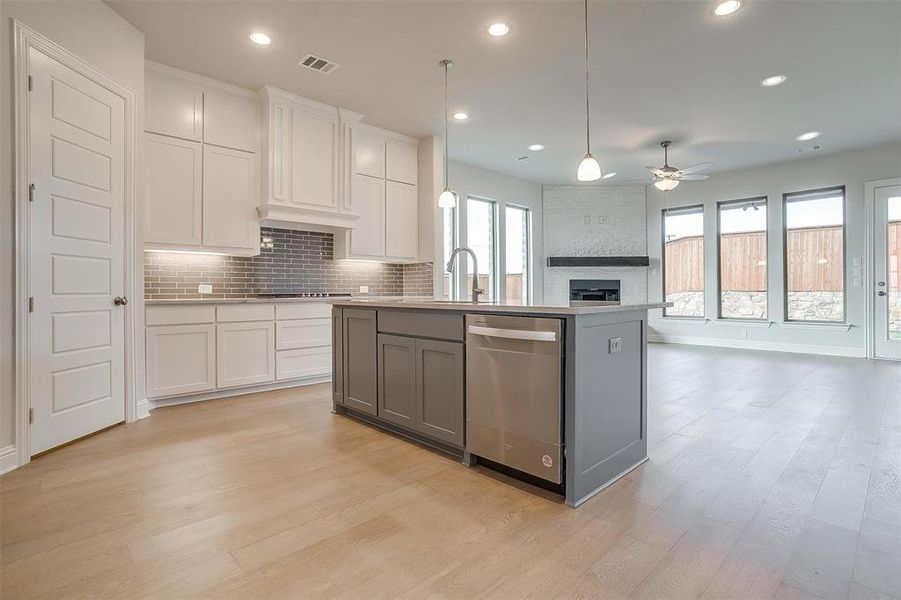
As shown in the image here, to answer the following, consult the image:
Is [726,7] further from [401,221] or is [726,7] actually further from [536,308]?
[401,221]

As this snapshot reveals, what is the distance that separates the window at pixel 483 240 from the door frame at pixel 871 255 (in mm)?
5354

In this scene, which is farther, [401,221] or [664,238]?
[664,238]

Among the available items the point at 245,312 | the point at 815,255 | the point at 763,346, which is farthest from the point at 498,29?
the point at 763,346

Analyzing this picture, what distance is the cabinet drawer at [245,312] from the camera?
4133 mm

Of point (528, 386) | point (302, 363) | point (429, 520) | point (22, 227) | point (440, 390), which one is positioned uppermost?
point (22, 227)

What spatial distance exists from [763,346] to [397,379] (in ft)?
23.2

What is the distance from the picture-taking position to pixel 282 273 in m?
5.11

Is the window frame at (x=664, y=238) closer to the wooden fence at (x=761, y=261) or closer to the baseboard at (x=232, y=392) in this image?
the wooden fence at (x=761, y=261)

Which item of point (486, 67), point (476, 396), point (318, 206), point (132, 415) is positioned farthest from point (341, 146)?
point (476, 396)

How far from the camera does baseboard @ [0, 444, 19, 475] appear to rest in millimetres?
2471

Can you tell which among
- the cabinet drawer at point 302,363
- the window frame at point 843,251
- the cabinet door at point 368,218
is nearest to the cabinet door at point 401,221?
the cabinet door at point 368,218

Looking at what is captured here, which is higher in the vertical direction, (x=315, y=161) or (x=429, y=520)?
(x=315, y=161)

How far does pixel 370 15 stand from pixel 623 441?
10.9ft

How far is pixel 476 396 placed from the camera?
8.06 feet
